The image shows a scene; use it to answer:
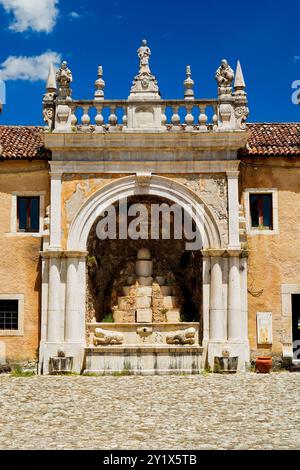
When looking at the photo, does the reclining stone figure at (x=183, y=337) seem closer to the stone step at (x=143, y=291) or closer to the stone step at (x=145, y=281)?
the stone step at (x=143, y=291)

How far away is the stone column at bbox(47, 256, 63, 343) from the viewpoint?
20.2 metres

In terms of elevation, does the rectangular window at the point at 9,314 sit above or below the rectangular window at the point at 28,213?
below

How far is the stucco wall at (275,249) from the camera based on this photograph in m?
20.8

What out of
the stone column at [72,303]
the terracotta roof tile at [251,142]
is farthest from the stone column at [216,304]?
the stone column at [72,303]

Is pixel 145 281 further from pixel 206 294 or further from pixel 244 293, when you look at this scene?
pixel 244 293

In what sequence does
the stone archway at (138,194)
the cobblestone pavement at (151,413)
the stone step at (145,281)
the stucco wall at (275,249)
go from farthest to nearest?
the stone step at (145,281) < the stucco wall at (275,249) < the stone archway at (138,194) < the cobblestone pavement at (151,413)

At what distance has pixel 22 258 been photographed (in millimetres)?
21094

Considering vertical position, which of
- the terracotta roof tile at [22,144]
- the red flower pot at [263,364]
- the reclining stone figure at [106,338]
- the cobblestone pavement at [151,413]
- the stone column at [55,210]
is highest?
the terracotta roof tile at [22,144]

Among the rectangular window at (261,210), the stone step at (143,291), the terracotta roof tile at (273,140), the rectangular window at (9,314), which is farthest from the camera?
the stone step at (143,291)

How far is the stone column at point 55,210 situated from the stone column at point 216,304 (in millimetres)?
4458

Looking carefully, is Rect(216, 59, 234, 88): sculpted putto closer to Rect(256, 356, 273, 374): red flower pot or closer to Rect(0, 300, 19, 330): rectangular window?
Rect(256, 356, 273, 374): red flower pot

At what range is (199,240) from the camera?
2097 centimetres

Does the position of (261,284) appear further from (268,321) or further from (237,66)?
(237,66)

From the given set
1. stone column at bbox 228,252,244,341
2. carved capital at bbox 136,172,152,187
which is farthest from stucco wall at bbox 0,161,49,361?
stone column at bbox 228,252,244,341
